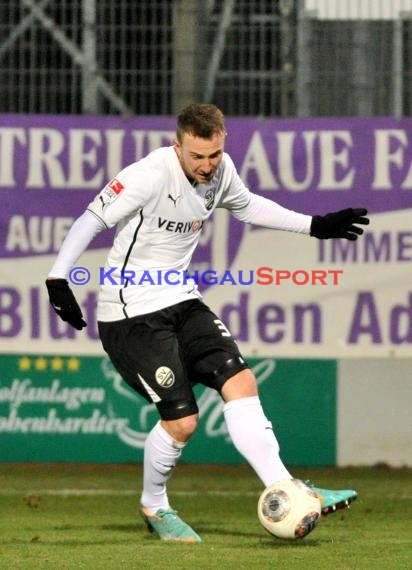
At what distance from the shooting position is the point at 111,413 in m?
11.4

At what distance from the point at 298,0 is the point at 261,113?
0.88 m

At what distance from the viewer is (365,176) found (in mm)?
11289

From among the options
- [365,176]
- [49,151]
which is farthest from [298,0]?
[49,151]

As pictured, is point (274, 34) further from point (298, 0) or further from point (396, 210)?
point (396, 210)

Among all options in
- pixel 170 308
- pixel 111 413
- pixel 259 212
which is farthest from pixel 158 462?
pixel 111 413

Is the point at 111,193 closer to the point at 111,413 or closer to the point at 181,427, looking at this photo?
the point at 181,427

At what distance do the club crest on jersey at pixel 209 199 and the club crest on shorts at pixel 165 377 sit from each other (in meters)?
0.85

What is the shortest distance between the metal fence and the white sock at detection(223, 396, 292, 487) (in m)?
4.59

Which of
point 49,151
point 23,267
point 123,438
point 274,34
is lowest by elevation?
point 123,438

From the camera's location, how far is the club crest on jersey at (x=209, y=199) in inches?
300

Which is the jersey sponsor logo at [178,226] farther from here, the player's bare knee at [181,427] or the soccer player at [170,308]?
the player's bare knee at [181,427]

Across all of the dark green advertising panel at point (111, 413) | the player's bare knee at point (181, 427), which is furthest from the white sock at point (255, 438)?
the dark green advertising panel at point (111, 413)

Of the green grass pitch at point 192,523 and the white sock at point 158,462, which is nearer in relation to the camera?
the green grass pitch at point 192,523

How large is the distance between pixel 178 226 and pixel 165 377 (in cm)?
74
